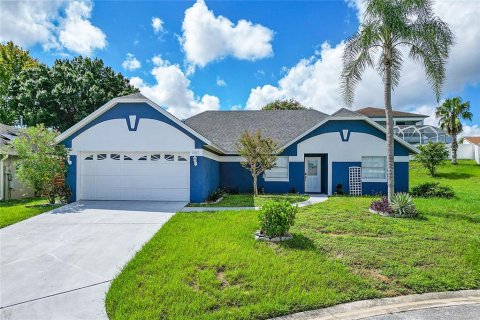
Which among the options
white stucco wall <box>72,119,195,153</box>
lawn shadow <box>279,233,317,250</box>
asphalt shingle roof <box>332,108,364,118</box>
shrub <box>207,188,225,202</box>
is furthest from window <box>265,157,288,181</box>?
lawn shadow <box>279,233,317,250</box>

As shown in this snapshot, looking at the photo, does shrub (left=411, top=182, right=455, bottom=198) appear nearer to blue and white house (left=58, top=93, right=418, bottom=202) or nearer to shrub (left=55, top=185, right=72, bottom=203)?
blue and white house (left=58, top=93, right=418, bottom=202)

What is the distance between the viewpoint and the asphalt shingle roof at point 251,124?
2030 cm

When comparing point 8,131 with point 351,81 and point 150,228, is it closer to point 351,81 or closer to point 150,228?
point 150,228

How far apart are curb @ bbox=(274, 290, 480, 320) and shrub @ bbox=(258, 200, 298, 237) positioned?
2.72 m

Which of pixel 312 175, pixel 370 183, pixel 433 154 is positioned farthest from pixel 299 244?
pixel 433 154

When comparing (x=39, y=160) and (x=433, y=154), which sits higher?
(x=433, y=154)

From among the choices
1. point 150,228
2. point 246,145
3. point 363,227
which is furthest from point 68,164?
point 363,227

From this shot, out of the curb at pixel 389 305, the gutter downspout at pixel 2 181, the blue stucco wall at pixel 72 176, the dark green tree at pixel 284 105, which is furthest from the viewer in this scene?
the dark green tree at pixel 284 105

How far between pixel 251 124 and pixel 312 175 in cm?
596

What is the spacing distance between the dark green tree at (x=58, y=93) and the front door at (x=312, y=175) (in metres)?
19.6

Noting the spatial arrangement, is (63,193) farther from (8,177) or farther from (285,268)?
(285,268)

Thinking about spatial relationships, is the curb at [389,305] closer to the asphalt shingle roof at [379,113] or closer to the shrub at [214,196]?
the shrub at [214,196]

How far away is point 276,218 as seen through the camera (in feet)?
24.2

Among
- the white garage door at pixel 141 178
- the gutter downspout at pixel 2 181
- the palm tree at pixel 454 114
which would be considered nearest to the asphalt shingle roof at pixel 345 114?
the white garage door at pixel 141 178
